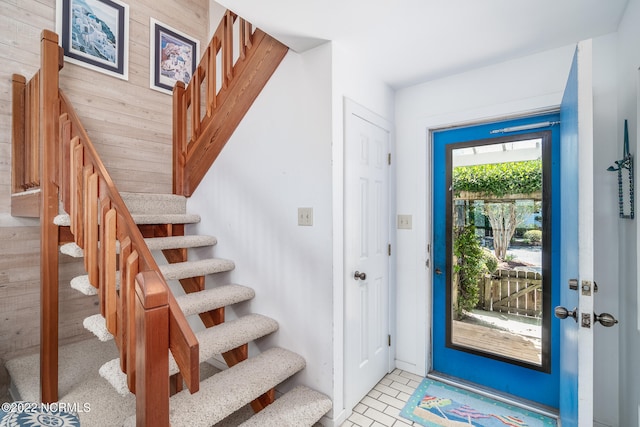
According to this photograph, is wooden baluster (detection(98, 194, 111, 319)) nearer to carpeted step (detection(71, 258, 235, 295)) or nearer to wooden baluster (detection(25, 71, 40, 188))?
carpeted step (detection(71, 258, 235, 295))

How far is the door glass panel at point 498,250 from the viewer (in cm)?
205

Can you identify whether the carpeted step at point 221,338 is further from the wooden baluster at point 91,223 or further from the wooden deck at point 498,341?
the wooden deck at point 498,341

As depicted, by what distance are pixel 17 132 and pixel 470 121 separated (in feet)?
10.6

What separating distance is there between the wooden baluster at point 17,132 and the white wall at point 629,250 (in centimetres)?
365

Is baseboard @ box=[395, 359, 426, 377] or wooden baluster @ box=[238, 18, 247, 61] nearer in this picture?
wooden baluster @ box=[238, 18, 247, 61]

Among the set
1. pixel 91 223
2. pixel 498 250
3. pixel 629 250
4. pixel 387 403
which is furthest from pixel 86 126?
pixel 629 250

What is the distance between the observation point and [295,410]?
163 centimetres

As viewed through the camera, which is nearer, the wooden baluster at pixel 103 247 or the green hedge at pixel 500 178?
the wooden baluster at pixel 103 247

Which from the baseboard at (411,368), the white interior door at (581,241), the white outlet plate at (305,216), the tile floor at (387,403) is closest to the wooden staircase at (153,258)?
the tile floor at (387,403)

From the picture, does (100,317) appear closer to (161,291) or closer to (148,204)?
(161,291)

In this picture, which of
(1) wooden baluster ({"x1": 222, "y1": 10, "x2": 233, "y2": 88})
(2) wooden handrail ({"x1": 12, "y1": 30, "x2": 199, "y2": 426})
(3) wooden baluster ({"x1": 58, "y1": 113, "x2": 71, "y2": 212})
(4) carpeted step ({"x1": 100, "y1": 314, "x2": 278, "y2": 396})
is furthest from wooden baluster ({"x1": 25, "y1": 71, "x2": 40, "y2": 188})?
(4) carpeted step ({"x1": 100, "y1": 314, "x2": 278, "y2": 396})

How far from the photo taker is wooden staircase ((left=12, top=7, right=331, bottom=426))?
1098 mm

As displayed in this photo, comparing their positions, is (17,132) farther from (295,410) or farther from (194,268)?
(295,410)

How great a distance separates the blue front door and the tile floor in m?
0.32
